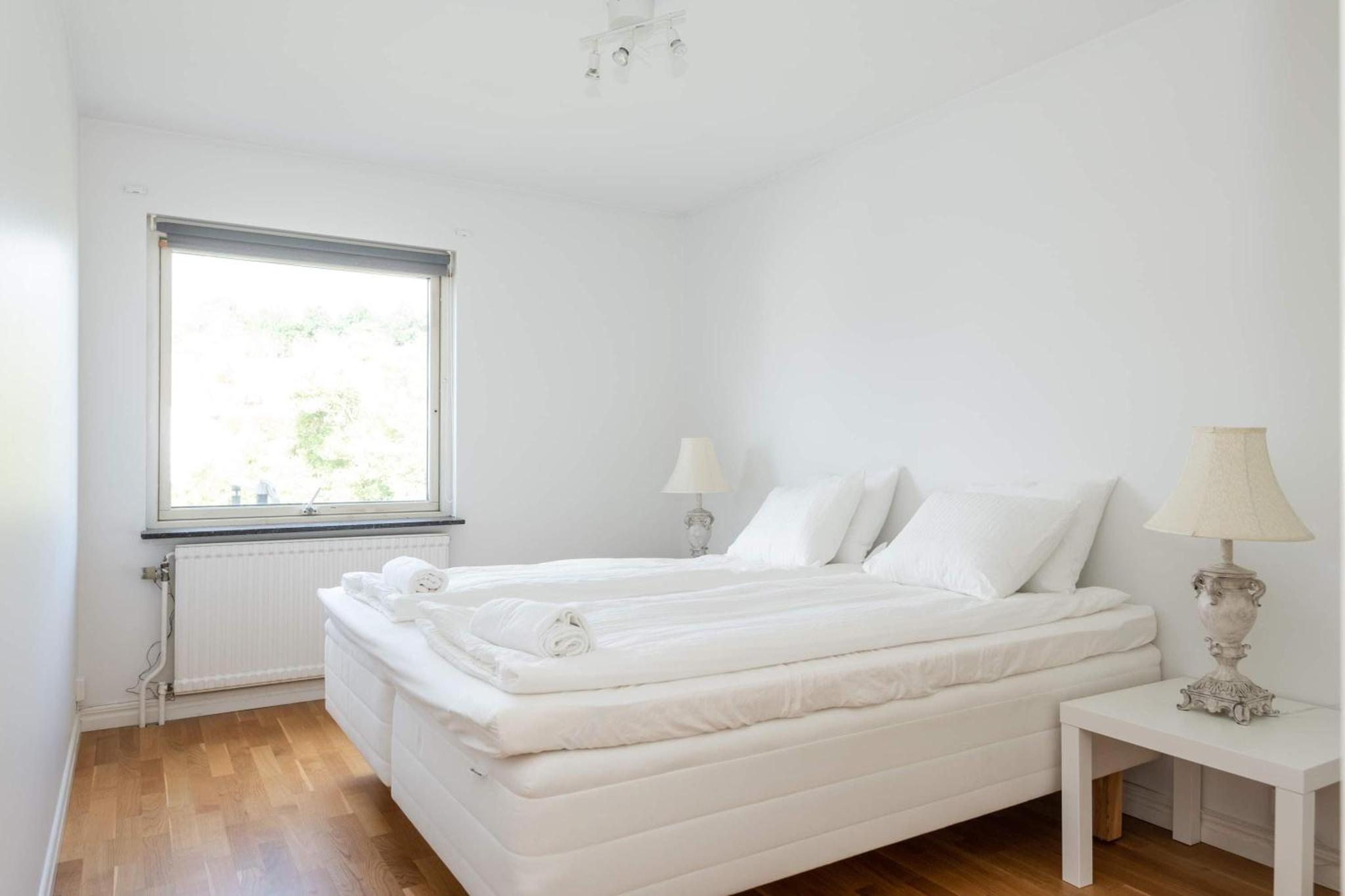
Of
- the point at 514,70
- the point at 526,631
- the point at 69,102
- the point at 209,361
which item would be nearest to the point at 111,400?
the point at 209,361

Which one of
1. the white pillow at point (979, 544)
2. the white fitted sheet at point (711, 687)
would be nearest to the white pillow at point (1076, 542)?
the white pillow at point (979, 544)

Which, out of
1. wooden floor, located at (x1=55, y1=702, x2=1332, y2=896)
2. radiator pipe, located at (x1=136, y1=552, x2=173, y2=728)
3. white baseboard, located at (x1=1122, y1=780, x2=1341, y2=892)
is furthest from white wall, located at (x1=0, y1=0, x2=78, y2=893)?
white baseboard, located at (x1=1122, y1=780, x2=1341, y2=892)

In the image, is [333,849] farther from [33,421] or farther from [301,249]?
[301,249]

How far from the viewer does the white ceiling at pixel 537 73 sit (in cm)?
284

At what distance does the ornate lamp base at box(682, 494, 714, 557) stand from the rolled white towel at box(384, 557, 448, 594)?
1933mm

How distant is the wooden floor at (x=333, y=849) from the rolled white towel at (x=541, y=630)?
77cm

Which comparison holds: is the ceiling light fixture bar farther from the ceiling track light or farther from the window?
the window

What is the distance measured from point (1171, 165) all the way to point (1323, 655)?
1.56 meters

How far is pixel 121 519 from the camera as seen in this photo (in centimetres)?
381

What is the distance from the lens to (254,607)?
3.97 m

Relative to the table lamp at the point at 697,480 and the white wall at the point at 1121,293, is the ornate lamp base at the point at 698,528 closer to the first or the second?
the table lamp at the point at 697,480

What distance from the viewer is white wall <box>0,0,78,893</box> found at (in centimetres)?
149

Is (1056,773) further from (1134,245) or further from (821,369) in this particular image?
(821,369)

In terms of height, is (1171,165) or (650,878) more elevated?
(1171,165)
